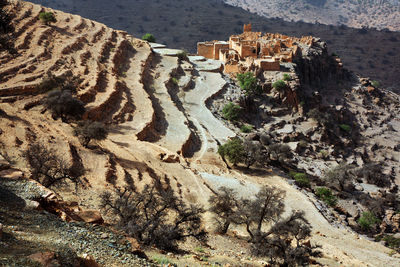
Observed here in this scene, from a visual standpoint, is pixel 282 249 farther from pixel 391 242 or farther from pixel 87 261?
pixel 391 242

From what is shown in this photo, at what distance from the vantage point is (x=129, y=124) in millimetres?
31406

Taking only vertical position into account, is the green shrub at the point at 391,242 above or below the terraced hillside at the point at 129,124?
below

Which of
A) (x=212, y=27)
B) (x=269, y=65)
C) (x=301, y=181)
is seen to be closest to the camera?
(x=301, y=181)

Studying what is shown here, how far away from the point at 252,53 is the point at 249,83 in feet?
37.6

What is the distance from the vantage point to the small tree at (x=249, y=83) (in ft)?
173

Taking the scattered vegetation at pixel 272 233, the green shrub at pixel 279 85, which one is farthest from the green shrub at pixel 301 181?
the green shrub at pixel 279 85

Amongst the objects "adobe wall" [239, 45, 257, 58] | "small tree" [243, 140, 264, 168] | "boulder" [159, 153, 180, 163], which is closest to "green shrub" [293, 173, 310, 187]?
"small tree" [243, 140, 264, 168]

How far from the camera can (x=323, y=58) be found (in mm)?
71750

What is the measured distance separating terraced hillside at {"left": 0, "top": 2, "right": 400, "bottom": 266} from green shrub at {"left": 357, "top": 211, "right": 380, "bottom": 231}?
5.68m

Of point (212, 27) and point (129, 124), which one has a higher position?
point (212, 27)

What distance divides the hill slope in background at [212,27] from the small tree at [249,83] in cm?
7510

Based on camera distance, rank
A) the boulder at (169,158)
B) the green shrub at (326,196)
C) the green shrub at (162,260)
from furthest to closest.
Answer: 1. the green shrub at (326,196)
2. the boulder at (169,158)
3. the green shrub at (162,260)

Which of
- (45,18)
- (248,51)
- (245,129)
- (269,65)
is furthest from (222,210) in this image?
(248,51)

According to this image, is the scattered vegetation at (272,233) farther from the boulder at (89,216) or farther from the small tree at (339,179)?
the small tree at (339,179)
